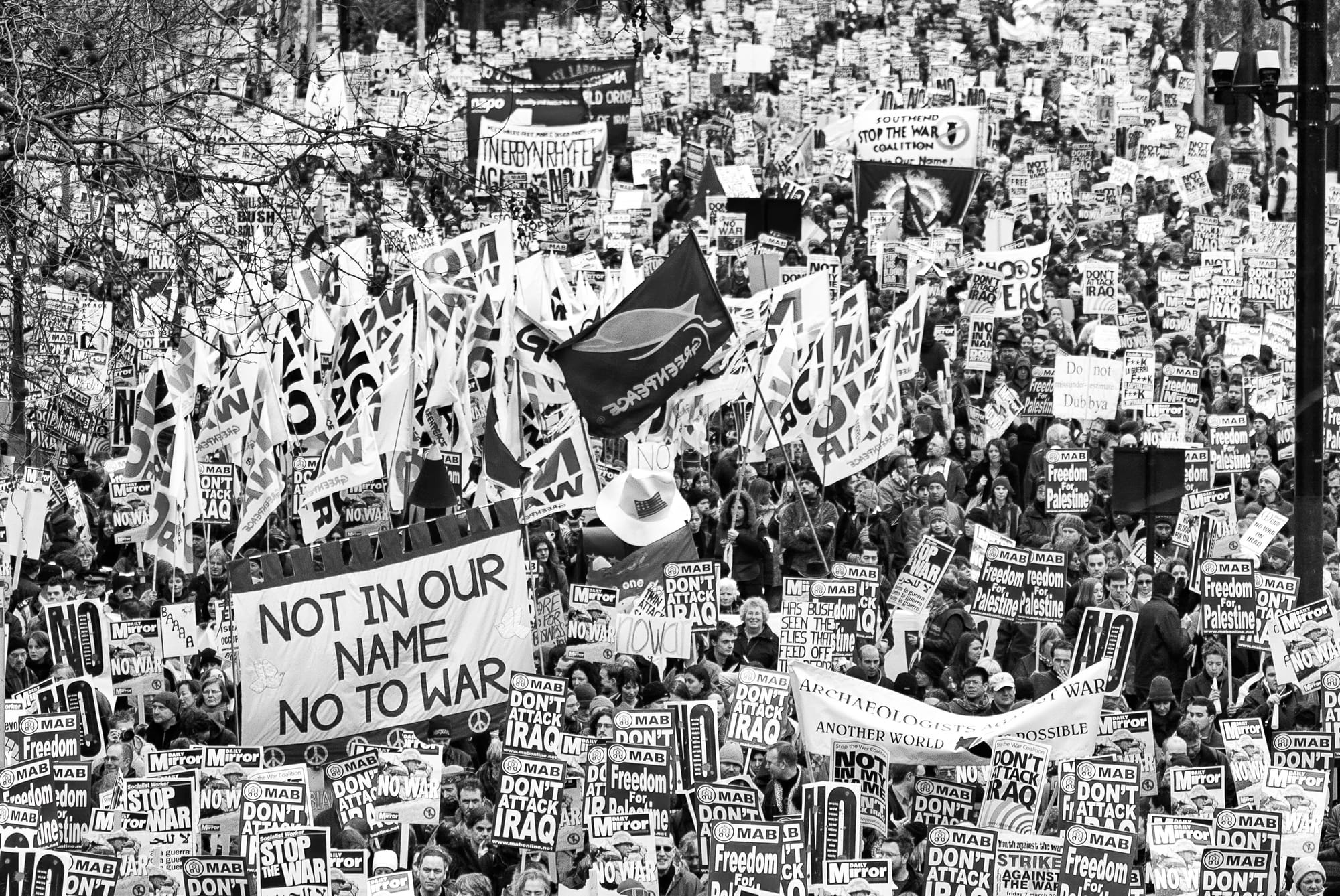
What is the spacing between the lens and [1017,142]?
3100 cm

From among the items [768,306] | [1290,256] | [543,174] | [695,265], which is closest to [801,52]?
[543,174]

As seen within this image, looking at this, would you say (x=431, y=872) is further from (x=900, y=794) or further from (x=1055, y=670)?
(x=1055, y=670)

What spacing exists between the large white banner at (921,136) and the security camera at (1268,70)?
13.9 metres

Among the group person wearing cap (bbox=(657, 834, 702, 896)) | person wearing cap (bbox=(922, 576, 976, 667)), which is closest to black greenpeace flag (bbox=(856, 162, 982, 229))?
person wearing cap (bbox=(922, 576, 976, 667))

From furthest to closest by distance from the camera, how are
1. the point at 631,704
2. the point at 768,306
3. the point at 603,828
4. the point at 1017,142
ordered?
the point at 1017,142 < the point at 768,306 < the point at 631,704 < the point at 603,828

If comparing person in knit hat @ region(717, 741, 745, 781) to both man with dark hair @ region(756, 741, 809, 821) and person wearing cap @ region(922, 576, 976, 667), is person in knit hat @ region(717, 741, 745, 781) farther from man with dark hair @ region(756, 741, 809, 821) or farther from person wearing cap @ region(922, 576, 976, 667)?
person wearing cap @ region(922, 576, 976, 667)

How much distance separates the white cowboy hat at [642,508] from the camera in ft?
47.9

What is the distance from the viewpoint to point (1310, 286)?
1370cm

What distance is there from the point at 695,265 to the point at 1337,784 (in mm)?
5162

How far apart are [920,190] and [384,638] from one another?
619 inches

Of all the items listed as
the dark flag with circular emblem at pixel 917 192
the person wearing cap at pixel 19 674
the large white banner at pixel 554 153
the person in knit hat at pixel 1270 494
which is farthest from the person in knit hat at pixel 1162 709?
the large white banner at pixel 554 153

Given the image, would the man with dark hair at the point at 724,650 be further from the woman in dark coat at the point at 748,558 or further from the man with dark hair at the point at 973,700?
the woman in dark coat at the point at 748,558

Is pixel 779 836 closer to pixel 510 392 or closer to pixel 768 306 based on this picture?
pixel 510 392

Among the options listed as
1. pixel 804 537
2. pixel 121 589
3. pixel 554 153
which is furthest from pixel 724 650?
pixel 554 153
